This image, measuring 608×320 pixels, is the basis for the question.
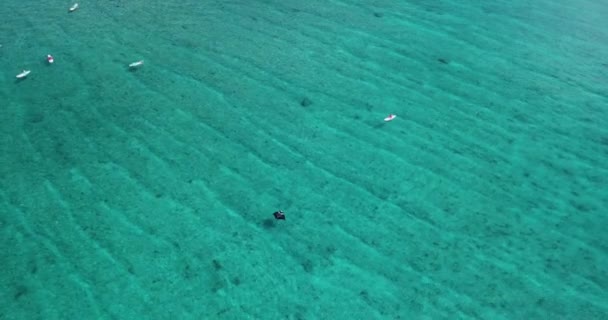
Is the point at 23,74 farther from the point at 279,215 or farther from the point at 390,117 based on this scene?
the point at 390,117

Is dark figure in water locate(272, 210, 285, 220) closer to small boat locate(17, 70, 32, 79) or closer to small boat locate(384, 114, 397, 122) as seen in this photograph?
small boat locate(384, 114, 397, 122)

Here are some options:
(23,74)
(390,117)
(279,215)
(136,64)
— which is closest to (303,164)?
(279,215)

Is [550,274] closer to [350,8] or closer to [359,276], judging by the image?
[359,276]

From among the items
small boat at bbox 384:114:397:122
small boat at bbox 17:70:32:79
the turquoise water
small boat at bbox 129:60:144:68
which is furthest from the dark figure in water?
small boat at bbox 17:70:32:79

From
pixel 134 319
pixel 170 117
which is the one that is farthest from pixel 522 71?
pixel 134 319

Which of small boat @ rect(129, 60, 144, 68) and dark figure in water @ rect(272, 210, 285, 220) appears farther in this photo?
small boat @ rect(129, 60, 144, 68)

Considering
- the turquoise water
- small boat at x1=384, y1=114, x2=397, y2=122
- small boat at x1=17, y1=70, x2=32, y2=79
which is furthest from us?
small boat at x1=17, y1=70, x2=32, y2=79

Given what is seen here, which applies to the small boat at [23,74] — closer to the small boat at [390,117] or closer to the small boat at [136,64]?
the small boat at [136,64]

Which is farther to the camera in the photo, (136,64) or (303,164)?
(136,64)

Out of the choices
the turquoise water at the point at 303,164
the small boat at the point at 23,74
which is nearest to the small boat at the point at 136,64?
the turquoise water at the point at 303,164

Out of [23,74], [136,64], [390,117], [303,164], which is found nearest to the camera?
[303,164]
